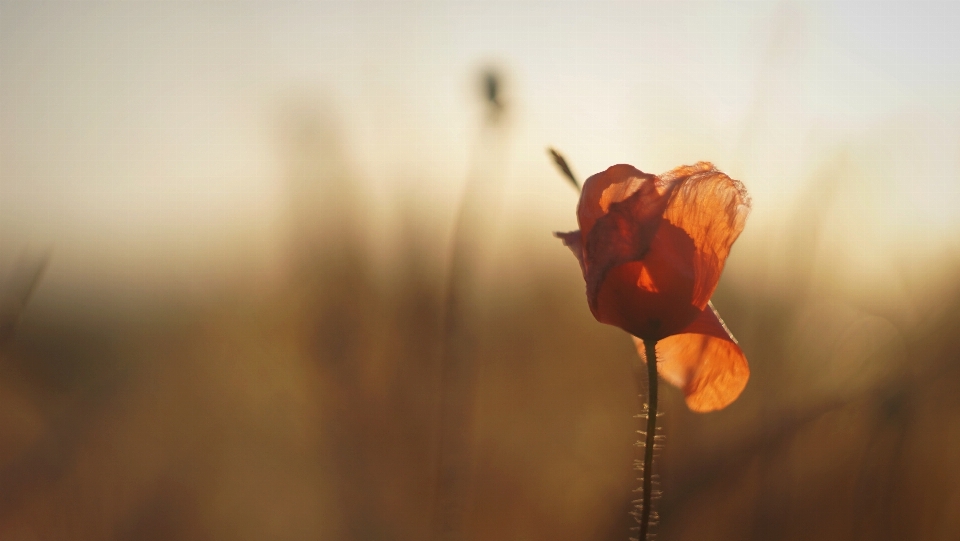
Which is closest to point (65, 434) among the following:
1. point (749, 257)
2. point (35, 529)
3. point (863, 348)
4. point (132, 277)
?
point (35, 529)

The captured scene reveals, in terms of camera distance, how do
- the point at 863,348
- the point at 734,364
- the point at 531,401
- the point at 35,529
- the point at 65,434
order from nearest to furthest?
the point at 734,364
the point at 35,529
the point at 65,434
the point at 863,348
the point at 531,401

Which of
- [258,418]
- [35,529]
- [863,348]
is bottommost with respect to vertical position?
[35,529]

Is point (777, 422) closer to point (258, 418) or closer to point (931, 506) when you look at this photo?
point (931, 506)

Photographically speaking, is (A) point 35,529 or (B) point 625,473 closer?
(A) point 35,529

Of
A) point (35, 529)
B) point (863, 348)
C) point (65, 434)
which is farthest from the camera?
point (863, 348)

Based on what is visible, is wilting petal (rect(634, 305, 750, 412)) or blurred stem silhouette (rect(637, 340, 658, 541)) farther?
wilting petal (rect(634, 305, 750, 412))

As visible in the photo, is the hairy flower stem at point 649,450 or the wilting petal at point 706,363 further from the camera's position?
the wilting petal at point 706,363
